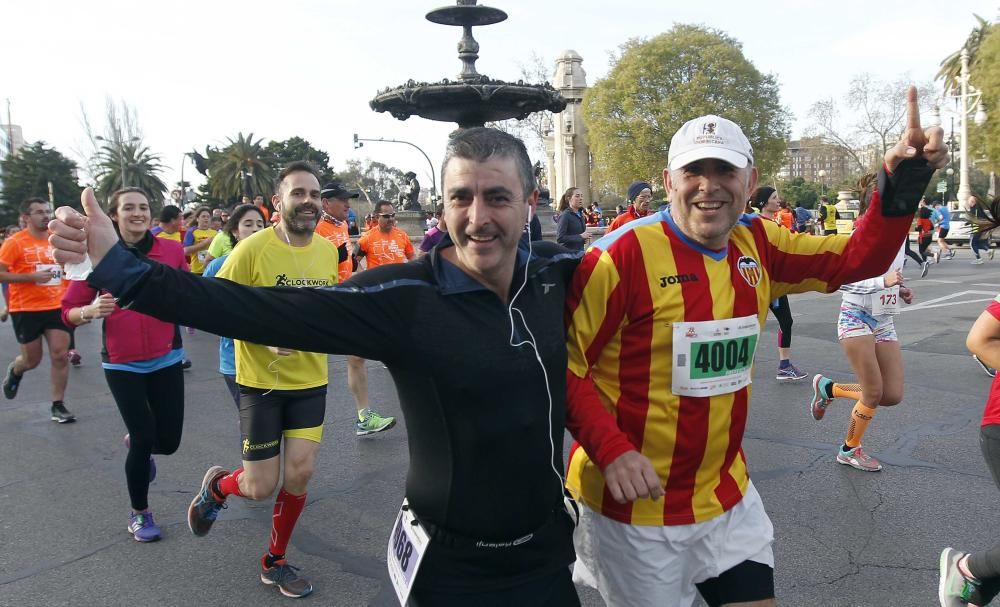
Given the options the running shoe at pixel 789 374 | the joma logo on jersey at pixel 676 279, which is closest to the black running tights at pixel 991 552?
the joma logo on jersey at pixel 676 279

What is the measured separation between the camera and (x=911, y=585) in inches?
145

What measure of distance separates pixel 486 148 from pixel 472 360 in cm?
60

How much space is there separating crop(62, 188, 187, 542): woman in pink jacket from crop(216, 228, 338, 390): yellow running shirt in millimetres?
679

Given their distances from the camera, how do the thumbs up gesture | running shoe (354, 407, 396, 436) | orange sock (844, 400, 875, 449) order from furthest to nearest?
1. running shoe (354, 407, 396, 436)
2. orange sock (844, 400, 875, 449)
3. the thumbs up gesture

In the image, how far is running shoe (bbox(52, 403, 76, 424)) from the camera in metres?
7.54

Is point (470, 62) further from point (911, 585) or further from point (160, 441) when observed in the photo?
point (911, 585)

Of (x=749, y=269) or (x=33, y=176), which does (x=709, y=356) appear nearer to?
(x=749, y=269)

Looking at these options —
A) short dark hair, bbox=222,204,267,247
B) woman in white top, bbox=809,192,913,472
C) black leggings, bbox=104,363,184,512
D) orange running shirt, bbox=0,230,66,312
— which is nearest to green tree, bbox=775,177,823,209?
woman in white top, bbox=809,192,913,472

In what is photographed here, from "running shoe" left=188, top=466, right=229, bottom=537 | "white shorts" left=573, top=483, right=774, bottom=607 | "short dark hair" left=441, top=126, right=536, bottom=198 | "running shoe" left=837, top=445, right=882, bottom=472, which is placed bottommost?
"running shoe" left=837, top=445, right=882, bottom=472

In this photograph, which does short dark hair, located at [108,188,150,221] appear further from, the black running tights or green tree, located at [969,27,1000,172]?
green tree, located at [969,27,1000,172]

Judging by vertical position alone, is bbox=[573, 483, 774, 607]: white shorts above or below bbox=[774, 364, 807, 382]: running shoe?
above

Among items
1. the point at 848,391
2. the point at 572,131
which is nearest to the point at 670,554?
the point at 848,391

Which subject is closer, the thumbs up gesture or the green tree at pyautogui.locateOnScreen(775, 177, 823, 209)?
the thumbs up gesture

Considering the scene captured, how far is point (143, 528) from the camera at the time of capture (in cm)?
460
